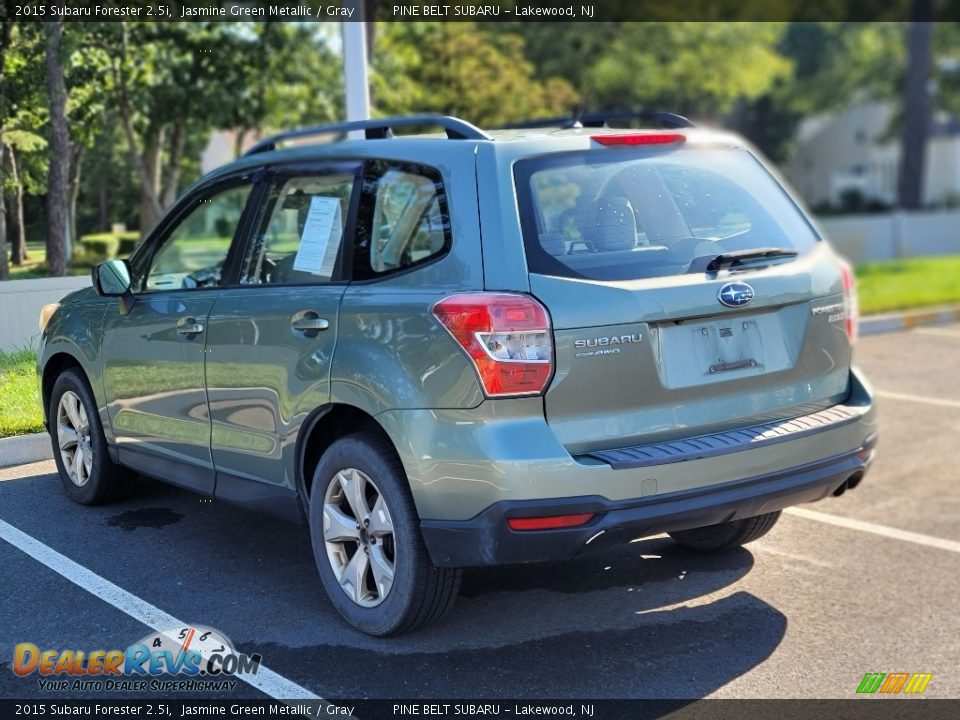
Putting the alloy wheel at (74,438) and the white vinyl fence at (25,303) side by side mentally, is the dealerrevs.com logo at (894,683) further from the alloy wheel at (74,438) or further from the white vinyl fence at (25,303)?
the white vinyl fence at (25,303)

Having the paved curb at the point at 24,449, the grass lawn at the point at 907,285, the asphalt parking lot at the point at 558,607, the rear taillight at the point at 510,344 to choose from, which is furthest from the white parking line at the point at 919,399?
the paved curb at the point at 24,449

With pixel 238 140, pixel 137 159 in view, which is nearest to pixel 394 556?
pixel 137 159

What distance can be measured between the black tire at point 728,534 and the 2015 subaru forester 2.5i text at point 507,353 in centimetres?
72

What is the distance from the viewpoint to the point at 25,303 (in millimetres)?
7441

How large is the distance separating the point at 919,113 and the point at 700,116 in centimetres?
1694

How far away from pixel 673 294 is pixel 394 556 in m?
1.35

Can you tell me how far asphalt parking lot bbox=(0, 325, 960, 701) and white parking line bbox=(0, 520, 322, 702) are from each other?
0.03 m

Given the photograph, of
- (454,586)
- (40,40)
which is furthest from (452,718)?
(40,40)

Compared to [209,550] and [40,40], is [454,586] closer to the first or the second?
[209,550]

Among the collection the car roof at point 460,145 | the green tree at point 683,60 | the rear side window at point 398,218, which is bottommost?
the rear side window at point 398,218

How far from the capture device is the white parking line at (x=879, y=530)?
5.57 m

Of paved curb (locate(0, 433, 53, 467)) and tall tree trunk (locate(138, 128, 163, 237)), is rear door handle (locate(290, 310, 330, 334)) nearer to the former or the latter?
paved curb (locate(0, 433, 53, 467))

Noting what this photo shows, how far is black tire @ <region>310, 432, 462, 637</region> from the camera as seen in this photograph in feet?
13.0

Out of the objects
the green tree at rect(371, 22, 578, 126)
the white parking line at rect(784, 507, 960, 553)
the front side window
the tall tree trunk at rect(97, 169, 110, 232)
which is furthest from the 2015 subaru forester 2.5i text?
the green tree at rect(371, 22, 578, 126)
